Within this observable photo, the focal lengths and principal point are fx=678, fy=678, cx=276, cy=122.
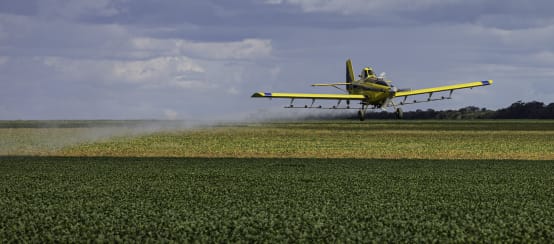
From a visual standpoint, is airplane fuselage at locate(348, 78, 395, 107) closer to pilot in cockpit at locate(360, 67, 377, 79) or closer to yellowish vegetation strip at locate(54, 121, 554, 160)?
pilot in cockpit at locate(360, 67, 377, 79)

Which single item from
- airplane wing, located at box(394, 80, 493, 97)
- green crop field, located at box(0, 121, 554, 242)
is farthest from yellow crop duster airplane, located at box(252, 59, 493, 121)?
green crop field, located at box(0, 121, 554, 242)

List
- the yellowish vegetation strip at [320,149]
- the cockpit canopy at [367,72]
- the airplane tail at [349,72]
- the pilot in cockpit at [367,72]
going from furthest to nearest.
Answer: the airplane tail at [349,72]
the cockpit canopy at [367,72]
the pilot in cockpit at [367,72]
the yellowish vegetation strip at [320,149]

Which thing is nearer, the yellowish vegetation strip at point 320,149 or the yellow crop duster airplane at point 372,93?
the yellowish vegetation strip at point 320,149

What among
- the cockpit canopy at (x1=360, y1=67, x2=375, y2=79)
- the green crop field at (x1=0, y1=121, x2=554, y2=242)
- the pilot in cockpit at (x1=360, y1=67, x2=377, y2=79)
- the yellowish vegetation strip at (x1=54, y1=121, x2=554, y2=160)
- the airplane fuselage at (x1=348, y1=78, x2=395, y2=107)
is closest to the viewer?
the green crop field at (x1=0, y1=121, x2=554, y2=242)

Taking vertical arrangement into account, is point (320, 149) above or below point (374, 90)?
below

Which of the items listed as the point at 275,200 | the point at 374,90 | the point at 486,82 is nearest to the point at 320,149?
the point at 374,90

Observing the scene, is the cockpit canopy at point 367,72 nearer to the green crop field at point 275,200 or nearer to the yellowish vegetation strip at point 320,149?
the yellowish vegetation strip at point 320,149

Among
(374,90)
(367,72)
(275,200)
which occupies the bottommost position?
(275,200)

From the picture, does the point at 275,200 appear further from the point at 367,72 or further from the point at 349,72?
the point at 349,72

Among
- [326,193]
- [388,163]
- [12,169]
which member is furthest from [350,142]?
[326,193]

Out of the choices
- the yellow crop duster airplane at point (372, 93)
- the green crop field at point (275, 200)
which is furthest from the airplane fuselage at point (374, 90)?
the green crop field at point (275, 200)

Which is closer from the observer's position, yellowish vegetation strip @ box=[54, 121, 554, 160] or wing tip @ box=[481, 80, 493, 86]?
yellowish vegetation strip @ box=[54, 121, 554, 160]

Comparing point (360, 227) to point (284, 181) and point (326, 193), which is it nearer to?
point (326, 193)

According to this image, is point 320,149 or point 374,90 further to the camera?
point 374,90
